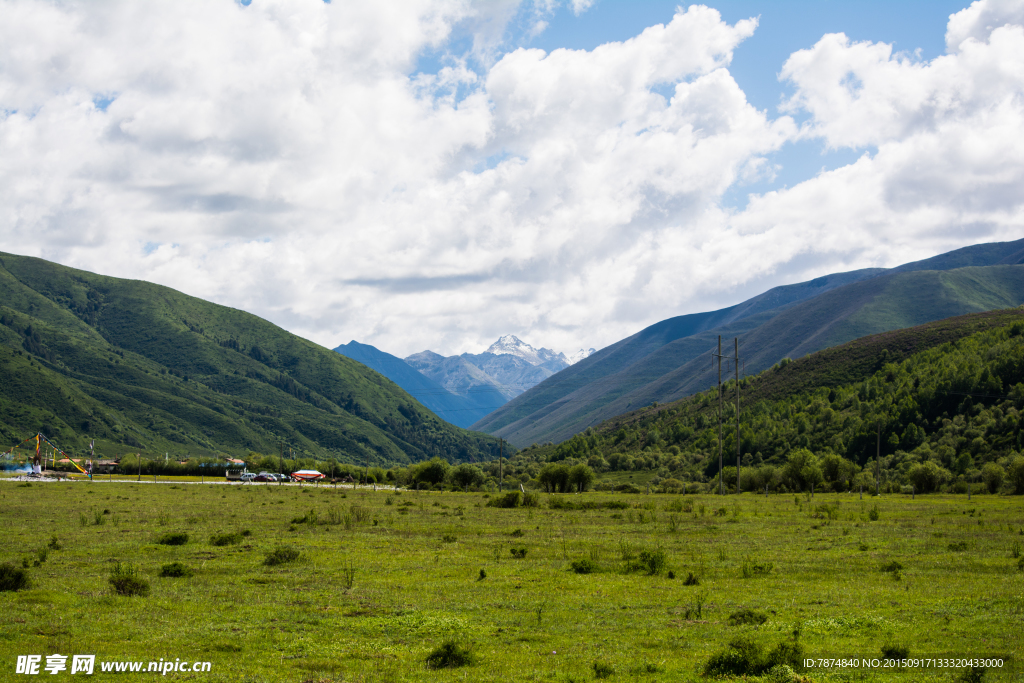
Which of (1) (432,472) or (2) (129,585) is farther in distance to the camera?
(1) (432,472)

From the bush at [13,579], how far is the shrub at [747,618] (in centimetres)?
1921

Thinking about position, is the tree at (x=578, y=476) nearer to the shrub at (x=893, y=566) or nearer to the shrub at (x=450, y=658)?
the shrub at (x=893, y=566)

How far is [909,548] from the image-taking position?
95.8 ft

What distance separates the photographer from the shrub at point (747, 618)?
1694 centimetres

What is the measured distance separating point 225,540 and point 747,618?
23123 millimetres

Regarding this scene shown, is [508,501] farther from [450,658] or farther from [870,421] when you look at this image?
[870,421]

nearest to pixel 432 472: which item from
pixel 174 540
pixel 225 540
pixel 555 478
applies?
pixel 555 478

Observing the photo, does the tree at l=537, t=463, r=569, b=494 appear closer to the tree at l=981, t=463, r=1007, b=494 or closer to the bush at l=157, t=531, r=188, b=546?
the tree at l=981, t=463, r=1007, b=494

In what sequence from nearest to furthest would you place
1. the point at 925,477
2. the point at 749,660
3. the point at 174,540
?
the point at 749,660, the point at 174,540, the point at 925,477

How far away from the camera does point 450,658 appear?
1358 cm

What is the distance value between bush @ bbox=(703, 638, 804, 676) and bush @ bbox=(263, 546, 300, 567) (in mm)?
17267

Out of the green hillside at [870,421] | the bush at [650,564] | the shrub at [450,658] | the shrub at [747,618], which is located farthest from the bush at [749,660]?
the green hillside at [870,421]

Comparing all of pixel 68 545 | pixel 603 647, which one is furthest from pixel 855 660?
pixel 68 545

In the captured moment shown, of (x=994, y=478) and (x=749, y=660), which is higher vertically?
(x=749, y=660)
